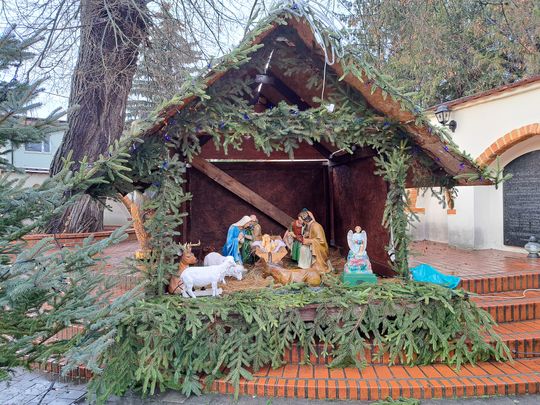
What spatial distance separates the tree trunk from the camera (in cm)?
671

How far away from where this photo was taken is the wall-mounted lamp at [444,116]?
9.32 m

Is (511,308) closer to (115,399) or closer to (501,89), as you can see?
(115,399)

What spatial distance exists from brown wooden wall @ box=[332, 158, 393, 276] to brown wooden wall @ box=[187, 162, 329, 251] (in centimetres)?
42

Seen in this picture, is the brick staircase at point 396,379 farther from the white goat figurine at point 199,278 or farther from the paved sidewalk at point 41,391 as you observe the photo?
the paved sidewalk at point 41,391

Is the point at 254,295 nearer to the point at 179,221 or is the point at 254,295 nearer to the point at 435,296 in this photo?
the point at 179,221

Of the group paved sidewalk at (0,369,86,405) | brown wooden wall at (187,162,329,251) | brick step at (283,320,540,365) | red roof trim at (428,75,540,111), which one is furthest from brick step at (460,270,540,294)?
paved sidewalk at (0,369,86,405)

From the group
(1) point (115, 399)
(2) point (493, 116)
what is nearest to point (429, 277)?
(1) point (115, 399)

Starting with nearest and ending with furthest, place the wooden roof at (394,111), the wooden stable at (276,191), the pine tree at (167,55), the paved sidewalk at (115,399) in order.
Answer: the paved sidewalk at (115,399) → the wooden roof at (394,111) → the wooden stable at (276,191) → the pine tree at (167,55)

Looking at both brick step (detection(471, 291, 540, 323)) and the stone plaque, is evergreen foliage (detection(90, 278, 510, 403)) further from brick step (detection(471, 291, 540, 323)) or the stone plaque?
the stone plaque

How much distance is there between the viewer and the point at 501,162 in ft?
29.0

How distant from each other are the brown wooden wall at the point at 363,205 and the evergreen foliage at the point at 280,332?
34.0 inches

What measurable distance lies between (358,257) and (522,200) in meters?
6.14

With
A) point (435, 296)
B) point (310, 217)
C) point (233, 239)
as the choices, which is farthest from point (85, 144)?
point (435, 296)

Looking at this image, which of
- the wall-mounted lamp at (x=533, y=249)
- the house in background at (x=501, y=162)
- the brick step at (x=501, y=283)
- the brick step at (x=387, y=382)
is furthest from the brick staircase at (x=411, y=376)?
the house in background at (x=501, y=162)
